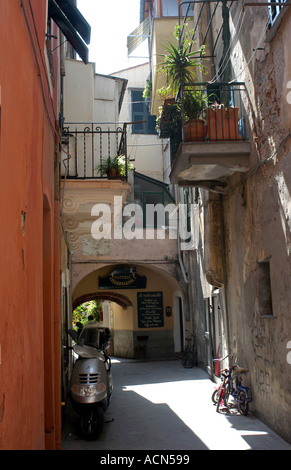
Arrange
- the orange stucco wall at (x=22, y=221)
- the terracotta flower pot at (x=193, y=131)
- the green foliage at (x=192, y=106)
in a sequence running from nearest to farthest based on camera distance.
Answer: the orange stucco wall at (x=22, y=221)
the terracotta flower pot at (x=193, y=131)
the green foliage at (x=192, y=106)

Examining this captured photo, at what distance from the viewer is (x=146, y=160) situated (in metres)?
21.5

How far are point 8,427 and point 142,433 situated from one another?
5.26 meters

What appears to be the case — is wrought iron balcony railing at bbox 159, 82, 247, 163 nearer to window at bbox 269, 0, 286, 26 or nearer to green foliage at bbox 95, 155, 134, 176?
green foliage at bbox 95, 155, 134, 176

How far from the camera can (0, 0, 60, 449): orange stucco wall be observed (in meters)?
3.13

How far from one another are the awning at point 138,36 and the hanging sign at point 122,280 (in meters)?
9.91

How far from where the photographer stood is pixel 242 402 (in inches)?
343

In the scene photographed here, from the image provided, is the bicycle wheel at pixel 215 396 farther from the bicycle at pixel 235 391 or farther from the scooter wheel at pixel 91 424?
the scooter wheel at pixel 91 424

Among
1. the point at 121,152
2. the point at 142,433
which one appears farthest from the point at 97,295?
the point at 142,433

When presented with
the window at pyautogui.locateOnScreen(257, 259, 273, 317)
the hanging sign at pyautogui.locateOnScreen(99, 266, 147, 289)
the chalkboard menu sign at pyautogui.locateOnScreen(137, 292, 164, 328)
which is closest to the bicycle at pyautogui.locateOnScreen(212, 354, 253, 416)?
the window at pyautogui.locateOnScreen(257, 259, 273, 317)

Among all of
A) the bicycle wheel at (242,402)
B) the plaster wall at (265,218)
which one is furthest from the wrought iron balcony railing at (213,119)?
the bicycle wheel at (242,402)

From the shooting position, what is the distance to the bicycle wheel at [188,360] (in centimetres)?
1541

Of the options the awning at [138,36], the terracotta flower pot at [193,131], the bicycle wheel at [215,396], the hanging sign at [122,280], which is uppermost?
the awning at [138,36]
